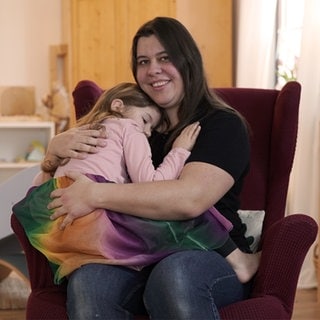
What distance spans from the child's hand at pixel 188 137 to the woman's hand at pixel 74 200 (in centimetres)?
26

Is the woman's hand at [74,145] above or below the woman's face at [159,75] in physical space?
below

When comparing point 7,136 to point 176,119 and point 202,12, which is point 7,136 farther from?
point 176,119

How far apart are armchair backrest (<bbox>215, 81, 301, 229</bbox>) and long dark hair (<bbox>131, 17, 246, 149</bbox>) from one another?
1.14 ft

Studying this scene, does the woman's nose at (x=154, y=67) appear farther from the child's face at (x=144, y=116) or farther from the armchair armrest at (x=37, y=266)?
the armchair armrest at (x=37, y=266)

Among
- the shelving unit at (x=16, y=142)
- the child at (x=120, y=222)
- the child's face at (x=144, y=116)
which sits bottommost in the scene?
the shelving unit at (x=16, y=142)

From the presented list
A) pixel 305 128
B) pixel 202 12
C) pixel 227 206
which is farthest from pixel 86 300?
pixel 202 12

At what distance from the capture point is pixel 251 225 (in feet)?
6.37

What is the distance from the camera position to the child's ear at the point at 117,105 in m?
1.83

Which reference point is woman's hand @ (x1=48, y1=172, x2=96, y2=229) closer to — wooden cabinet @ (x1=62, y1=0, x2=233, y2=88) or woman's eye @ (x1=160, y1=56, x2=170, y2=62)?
woman's eye @ (x1=160, y1=56, x2=170, y2=62)

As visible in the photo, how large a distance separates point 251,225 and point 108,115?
0.52 meters

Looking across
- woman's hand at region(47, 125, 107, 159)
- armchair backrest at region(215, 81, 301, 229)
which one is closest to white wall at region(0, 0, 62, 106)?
armchair backrest at region(215, 81, 301, 229)

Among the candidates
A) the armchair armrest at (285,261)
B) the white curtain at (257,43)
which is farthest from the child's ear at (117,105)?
the white curtain at (257,43)

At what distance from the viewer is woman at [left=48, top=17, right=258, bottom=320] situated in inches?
59.9

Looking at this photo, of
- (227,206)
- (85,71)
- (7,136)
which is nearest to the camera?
(227,206)
